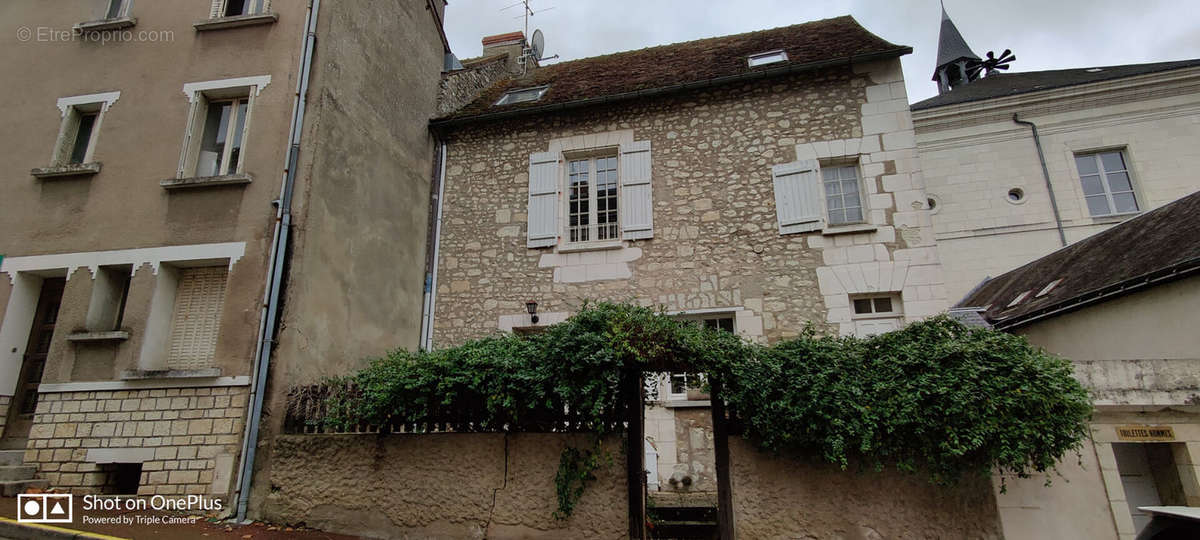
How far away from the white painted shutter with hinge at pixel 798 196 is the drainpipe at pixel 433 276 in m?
4.89

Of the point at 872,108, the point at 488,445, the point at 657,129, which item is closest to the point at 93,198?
the point at 488,445

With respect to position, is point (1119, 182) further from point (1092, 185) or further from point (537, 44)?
point (537, 44)

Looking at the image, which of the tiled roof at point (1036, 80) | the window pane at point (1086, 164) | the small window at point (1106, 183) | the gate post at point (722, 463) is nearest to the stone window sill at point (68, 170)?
the gate post at point (722, 463)

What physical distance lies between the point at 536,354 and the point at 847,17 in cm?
839

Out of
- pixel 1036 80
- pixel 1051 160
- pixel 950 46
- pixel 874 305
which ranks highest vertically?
pixel 950 46

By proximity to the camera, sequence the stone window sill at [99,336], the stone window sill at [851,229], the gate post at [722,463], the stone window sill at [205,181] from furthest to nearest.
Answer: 1. the stone window sill at [851,229]
2. the stone window sill at [205,181]
3. the stone window sill at [99,336]
4. the gate post at [722,463]

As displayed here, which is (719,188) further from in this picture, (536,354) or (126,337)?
(126,337)

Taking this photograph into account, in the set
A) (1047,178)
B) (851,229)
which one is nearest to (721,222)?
(851,229)

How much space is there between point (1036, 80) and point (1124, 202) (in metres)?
4.02

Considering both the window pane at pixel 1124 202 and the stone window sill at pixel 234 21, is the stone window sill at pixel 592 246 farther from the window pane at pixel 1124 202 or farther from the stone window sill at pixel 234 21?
the window pane at pixel 1124 202

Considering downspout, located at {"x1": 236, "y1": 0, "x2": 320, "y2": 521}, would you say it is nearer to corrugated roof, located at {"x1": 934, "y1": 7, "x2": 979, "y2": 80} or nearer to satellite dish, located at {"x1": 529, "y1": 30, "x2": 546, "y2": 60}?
satellite dish, located at {"x1": 529, "y1": 30, "x2": 546, "y2": 60}

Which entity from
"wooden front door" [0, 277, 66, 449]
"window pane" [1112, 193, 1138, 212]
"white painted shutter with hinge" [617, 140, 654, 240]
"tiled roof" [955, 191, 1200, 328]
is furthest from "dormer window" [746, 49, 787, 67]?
"wooden front door" [0, 277, 66, 449]

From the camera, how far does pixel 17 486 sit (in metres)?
5.30

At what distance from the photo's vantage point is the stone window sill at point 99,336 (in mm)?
5807
